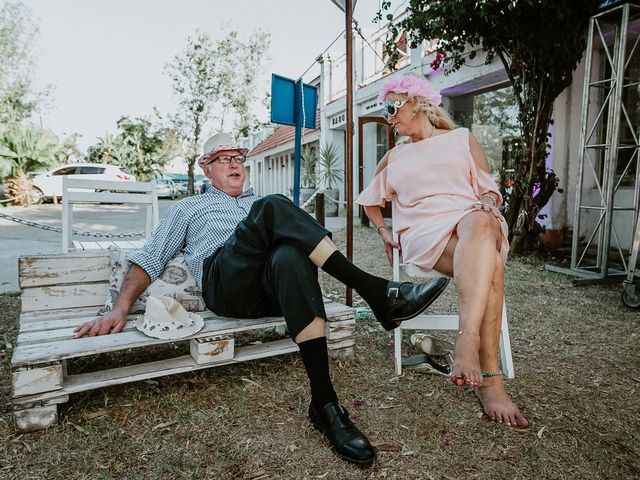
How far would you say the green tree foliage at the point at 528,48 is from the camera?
5.25m

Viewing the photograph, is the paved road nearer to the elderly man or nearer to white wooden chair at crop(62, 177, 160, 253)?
white wooden chair at crop(62, 177, 160, 253)

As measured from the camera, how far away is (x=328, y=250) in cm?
203

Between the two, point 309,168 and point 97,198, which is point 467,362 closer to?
point 97,198

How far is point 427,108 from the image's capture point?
2.63 m

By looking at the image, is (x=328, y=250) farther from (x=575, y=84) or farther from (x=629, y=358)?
(x=575, y=84)

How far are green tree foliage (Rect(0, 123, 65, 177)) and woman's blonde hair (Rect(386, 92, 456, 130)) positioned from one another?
57.8ft

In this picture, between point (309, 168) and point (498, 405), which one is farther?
point (309, 168)

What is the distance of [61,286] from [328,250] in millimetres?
1498

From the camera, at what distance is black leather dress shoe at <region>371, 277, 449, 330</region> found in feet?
6.69

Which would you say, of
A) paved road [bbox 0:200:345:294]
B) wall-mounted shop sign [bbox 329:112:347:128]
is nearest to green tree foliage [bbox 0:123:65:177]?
paved road [bbox 0:200:345:294]

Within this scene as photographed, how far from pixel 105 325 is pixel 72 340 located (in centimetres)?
16

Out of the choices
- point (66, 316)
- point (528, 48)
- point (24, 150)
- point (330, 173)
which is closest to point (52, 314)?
point (66, 316)

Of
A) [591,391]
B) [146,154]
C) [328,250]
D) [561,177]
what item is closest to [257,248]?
[328,250]

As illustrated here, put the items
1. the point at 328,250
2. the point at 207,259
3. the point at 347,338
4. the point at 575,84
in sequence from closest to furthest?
1. the point at 328,250
2. the point at 207,259
3. the point at 347,338
4. the point at 575,84
